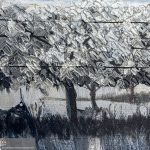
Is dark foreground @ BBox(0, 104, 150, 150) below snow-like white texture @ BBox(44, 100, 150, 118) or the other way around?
below

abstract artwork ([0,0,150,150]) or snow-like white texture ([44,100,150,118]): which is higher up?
abstract artwork ([0,0,150,150])

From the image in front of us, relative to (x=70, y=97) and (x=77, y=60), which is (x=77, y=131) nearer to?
(x=70, y=97)

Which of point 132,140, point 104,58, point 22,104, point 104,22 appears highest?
point 104,22

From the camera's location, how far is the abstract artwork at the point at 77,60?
5.62 metres

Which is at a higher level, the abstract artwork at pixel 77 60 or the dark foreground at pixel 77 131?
the abstract artwork at pixel 77 60

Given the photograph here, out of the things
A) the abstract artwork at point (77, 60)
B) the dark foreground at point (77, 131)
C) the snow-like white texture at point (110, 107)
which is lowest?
the dark foreground at point (77, 131)

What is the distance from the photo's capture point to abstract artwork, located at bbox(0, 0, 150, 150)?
562 centimetres

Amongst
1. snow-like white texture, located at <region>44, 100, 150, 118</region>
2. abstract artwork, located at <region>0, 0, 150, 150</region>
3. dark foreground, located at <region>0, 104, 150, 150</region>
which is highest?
abstract artwork, located at <region>0, 0, 150, 150</region>

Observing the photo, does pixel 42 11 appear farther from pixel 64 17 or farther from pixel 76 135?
pixel 76 135

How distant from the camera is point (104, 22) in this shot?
18.5 feet

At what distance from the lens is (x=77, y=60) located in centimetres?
563

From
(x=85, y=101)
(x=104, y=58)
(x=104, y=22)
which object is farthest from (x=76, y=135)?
(x=104, y=22)

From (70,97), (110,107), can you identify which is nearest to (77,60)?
(70,97)

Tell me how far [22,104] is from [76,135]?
24.8 inches
